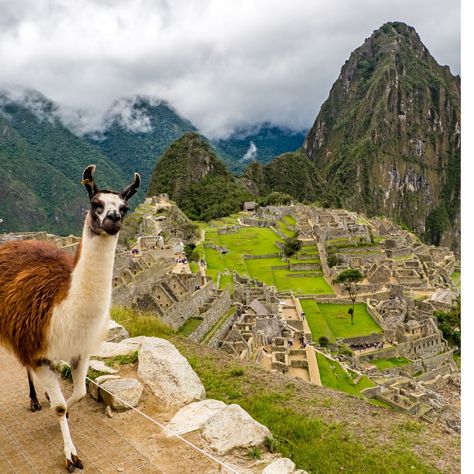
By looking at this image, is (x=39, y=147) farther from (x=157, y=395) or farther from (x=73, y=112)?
(x=157, y=395)

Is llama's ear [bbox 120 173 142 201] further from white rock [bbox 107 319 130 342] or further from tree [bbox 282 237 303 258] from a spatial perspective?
tree [bbox 282 237 303 258]

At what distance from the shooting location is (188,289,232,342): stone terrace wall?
40.6 ft

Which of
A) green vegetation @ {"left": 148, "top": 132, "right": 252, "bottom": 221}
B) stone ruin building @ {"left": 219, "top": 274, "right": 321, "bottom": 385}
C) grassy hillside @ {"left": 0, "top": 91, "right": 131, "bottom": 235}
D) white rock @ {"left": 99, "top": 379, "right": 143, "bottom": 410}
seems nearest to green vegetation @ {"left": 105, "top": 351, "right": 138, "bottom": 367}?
white rock @ {"left": 99, "top": 379, "right": 143, "bottom": 410}

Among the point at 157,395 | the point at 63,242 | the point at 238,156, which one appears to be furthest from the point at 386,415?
the point at 238,156

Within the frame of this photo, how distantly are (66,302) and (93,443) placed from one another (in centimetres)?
98

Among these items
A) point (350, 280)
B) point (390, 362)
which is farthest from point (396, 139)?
point (390, 362)

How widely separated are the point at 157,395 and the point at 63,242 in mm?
9220

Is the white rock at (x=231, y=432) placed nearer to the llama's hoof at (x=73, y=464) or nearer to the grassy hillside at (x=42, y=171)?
the llama's hoof at (x=73, y=464)

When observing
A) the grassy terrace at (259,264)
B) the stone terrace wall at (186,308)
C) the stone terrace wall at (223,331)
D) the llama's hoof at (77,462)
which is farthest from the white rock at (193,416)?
the grassy terrace at (259,264)

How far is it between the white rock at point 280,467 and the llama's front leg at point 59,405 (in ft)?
3.50

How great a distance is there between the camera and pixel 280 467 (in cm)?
278

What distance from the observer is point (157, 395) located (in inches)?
147

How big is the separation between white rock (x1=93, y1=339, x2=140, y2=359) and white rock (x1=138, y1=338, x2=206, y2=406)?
30cm

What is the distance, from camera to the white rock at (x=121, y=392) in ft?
11.4
